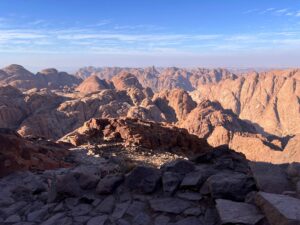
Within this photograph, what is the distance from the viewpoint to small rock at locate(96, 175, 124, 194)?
6950mm

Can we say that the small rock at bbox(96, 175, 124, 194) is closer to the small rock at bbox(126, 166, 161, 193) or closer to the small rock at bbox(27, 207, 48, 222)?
the small rock at bbox(126, 166, 161, 193)

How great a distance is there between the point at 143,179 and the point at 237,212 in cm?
211

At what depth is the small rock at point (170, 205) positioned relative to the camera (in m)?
5.92

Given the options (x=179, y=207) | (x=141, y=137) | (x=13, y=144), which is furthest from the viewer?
(x=141, y=137)

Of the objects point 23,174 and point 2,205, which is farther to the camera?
point 23,174

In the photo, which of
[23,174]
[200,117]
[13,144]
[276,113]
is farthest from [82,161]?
[276,113]

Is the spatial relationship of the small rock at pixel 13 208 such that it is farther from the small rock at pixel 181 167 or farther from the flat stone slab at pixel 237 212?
the flat stone slab at pixel 237 212

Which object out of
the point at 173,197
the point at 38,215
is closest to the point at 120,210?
the point at 173,197

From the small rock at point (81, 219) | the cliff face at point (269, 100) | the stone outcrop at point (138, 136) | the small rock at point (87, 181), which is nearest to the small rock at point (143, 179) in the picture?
the small rock at point (87, 181)

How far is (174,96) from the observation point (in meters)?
88.1

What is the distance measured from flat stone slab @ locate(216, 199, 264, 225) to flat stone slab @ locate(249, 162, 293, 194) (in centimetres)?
52

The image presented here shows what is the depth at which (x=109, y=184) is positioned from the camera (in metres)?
7.02

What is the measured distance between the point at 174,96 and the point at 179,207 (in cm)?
8243

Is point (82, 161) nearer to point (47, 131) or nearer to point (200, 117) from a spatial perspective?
point (47, 131)
